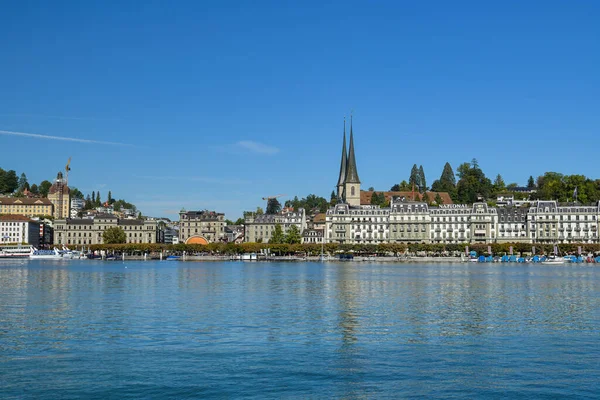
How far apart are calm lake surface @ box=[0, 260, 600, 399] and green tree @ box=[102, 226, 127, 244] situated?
116569 millimetres

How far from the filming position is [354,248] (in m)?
129

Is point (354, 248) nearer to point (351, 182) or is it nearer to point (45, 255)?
point (351, 182)

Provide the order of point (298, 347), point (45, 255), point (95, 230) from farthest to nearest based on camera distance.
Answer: point (95, 230)
point (45, 255)
point (298, 347)

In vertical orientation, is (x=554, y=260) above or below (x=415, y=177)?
below

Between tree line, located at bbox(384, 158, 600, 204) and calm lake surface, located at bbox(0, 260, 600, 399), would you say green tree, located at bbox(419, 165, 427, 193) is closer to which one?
tree line, located at bbox(384, 158, 600, 204)

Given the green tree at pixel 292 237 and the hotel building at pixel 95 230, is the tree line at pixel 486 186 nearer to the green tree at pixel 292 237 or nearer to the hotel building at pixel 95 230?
the green tree at pixel 292 237

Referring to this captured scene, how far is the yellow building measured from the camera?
194m

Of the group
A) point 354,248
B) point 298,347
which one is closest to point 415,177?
point 354,248

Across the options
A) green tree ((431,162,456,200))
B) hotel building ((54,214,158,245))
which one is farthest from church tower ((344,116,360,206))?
hotel building ((54,214,158,245))

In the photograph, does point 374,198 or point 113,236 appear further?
point 374,198

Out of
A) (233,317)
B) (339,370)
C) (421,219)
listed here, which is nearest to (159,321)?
(233,317)

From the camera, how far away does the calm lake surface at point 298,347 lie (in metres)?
18.4

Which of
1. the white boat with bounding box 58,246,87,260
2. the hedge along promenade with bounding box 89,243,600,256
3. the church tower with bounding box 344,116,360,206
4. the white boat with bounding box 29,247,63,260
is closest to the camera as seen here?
the hedge along promenade with bounding box 89,243,600,256

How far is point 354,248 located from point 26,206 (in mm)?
106119
